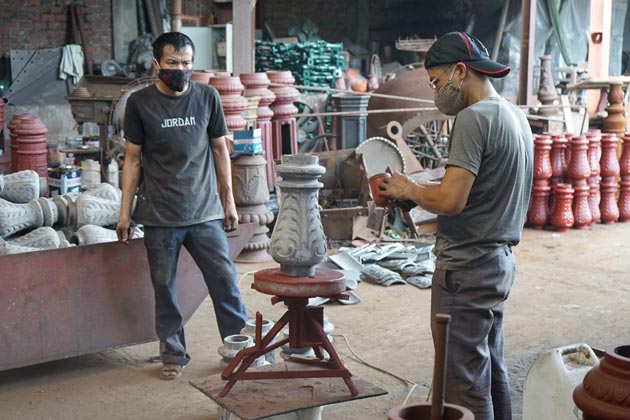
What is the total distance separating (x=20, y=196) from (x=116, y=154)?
8.52 ft

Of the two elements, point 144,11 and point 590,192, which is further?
point 144,11

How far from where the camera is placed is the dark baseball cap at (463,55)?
3398mm

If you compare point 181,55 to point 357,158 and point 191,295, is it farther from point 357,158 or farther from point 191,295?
point 357,158

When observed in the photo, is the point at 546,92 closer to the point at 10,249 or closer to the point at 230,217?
the point at 230,217

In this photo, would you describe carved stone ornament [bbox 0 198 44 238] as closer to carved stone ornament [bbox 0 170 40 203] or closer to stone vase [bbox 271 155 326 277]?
carved stone ornament [bbox 0 170 40 203]

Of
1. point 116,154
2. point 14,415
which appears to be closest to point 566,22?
point 116,154

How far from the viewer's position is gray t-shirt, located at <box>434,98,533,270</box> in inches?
131

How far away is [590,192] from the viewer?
944 cm

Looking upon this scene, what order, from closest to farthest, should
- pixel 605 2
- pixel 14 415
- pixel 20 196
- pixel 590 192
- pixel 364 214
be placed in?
pixel 14 415 < pixel 20 196 < pixel 364 214 < pixel 590 192 < pixel 605 2

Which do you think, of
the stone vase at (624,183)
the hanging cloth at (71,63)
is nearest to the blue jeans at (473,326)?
the stone vase at (624,183)

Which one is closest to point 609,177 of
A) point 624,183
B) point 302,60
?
point 624,183

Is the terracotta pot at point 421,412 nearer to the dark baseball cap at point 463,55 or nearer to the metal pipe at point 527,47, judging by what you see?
the dark baseball cap at point 463,55

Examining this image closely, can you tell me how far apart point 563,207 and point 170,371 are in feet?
17.8

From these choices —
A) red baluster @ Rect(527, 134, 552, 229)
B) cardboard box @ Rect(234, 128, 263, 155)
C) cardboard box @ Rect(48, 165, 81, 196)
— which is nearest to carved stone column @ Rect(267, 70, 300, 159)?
cardboard box @ Rect(234, 128, 263, 155)
